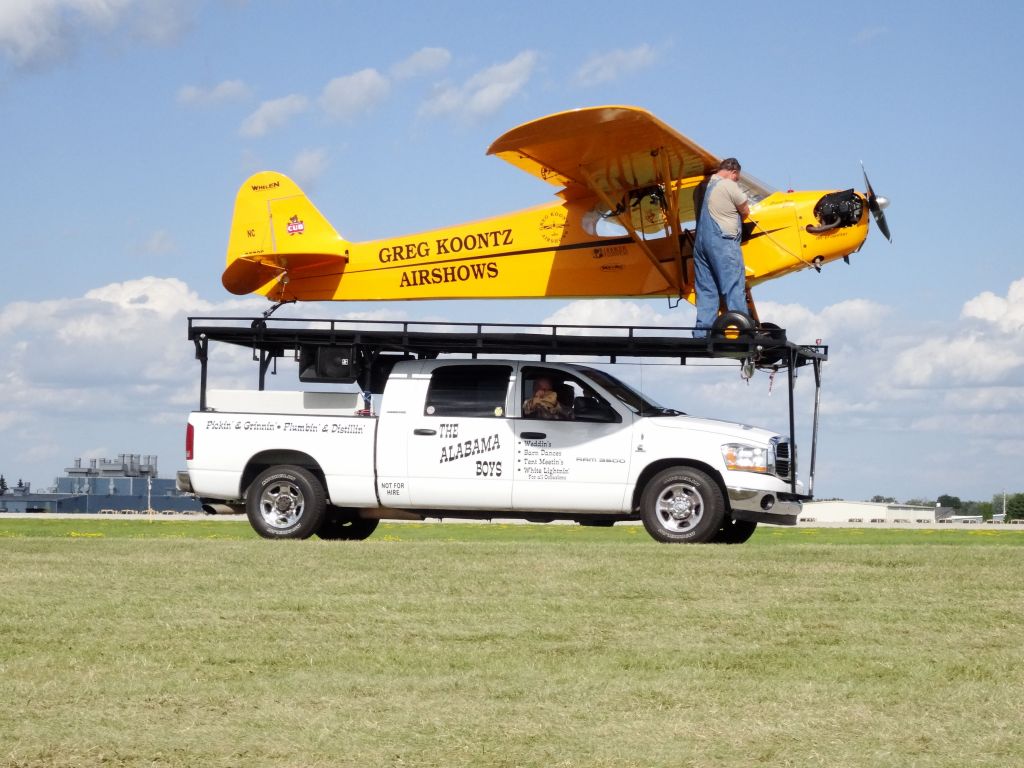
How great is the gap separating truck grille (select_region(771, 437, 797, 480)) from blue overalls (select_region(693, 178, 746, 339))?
1601 millimetres

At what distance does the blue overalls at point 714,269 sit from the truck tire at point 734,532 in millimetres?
2129

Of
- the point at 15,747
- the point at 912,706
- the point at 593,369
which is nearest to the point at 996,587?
the point at 912,706

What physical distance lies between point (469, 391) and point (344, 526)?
280 cm

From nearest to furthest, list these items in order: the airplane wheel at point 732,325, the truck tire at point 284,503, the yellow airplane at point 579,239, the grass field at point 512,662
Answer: the grass field at point 512,662 < the truck tire at point 284,503 < the airplane wheel at point 732,325 < the yellow airplane at point 579,239

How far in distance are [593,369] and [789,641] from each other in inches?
244

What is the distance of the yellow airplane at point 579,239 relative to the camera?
14.3 metres

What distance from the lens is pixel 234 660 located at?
646 cm

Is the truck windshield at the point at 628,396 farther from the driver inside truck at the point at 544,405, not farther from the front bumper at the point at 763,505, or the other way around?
the front bumper at the point at 763,505

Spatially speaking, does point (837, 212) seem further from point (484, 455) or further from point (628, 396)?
point (484, 455)

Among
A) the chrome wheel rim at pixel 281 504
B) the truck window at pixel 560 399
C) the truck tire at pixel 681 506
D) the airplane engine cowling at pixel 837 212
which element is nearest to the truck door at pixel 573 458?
the truck window at pixel 560 399

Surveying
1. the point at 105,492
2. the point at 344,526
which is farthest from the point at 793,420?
the point at 105,492

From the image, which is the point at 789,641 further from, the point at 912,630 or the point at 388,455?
the point at 388,455

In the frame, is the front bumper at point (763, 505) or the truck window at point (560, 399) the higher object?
→ the truck window at point (560, 399)

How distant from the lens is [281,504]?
42.9 ft
